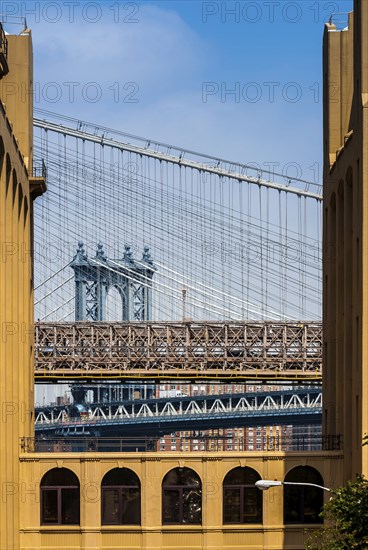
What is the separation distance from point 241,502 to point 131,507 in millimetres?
3376

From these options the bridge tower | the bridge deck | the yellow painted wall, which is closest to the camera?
the yellow painted wall

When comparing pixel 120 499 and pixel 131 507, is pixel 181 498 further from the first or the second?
pixel 120 499

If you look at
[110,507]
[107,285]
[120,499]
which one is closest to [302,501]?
[120,499]

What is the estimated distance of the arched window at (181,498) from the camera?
51531 millimetres

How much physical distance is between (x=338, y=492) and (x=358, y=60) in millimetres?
13856

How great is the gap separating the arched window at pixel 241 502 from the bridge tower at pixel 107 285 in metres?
126

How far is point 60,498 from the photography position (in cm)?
5138

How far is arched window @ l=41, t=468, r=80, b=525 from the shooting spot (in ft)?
168

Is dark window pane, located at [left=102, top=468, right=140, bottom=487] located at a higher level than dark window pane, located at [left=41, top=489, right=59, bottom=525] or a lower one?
higher

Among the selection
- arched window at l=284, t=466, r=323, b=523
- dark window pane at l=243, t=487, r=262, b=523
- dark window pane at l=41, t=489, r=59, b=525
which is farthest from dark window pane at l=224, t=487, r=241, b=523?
dark window pane at l=41, t=489, r=59, b=525

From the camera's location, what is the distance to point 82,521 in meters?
51.1

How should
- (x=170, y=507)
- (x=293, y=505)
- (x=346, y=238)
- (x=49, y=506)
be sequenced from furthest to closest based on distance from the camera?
(x=170, y=507) < (x=293, y=505) < (x=49, y=506) < (x=346, y=238)

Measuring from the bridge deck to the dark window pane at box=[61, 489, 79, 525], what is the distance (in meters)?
58.0

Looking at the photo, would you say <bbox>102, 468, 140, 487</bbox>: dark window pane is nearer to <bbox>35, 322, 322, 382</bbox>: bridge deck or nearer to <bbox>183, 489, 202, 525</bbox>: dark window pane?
<bbox>183, 489, 202, 525</bbox>: dark window pane
